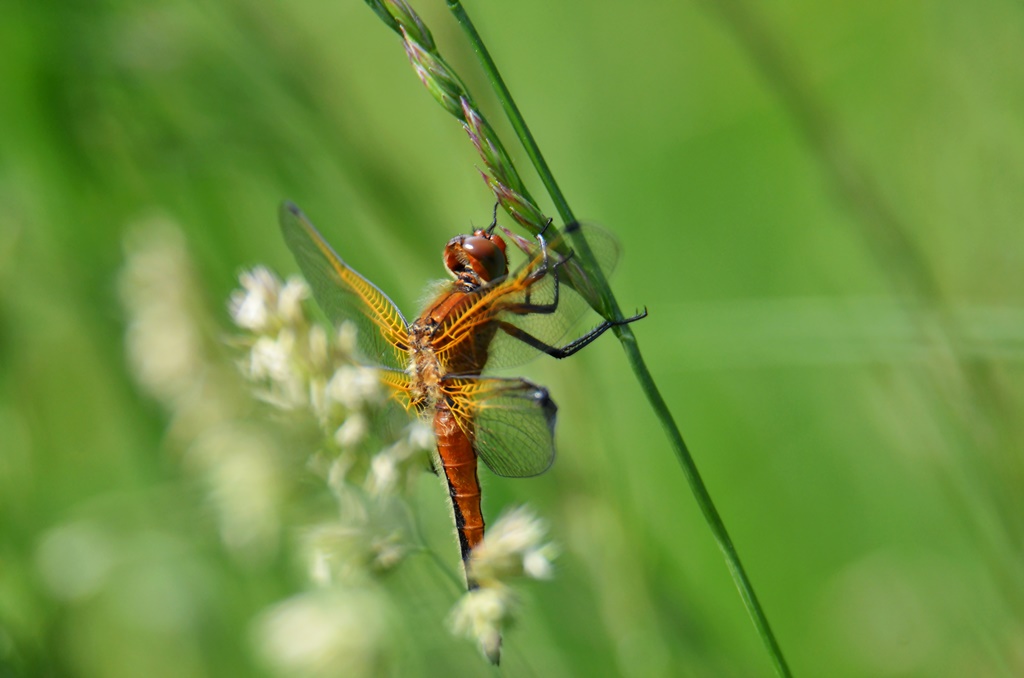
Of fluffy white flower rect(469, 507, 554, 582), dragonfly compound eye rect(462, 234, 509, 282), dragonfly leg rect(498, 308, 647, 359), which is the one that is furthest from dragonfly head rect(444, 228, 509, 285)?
fluffy white flower rect(469, 507, 554, 582)

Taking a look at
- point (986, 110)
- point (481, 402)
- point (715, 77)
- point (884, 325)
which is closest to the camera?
point (481, 402)

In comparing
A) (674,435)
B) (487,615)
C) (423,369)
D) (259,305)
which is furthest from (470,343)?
(674,435)

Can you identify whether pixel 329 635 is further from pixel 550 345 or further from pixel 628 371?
pixel 628 371

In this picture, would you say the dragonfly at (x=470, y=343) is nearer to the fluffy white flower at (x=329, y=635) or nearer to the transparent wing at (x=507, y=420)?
the transparent wing at (x=507, y=420)

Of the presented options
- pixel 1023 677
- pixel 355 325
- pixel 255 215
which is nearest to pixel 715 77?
pixel 255 215

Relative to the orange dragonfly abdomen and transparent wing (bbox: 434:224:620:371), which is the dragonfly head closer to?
transparent wing (bbox: 434:224:620:371)

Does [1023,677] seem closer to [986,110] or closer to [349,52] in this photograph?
[986,110]
